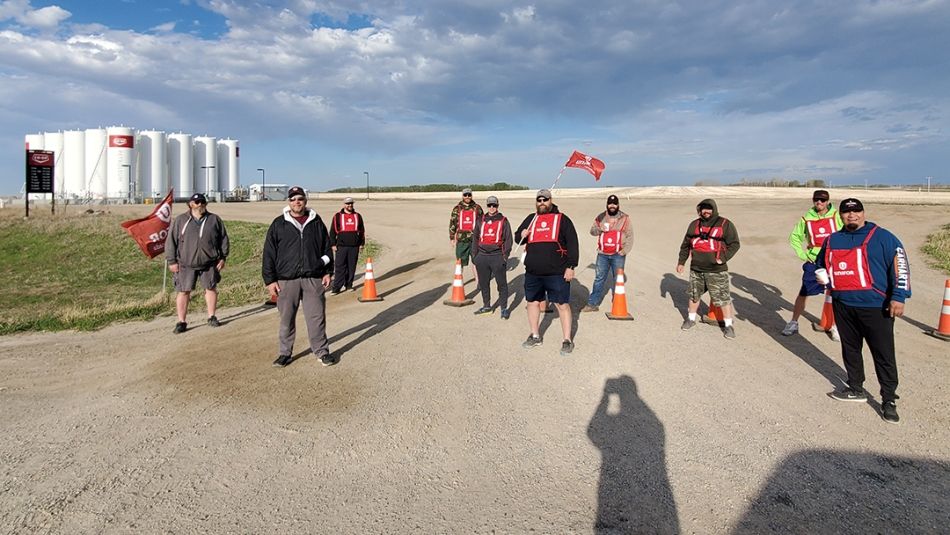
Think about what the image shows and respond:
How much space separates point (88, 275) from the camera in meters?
18.7

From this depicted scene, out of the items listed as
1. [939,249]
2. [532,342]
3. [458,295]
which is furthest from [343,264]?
[939,249]

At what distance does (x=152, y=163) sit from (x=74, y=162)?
834 cm

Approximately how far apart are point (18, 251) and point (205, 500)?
1096 inches

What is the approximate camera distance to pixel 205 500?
11.9 feet

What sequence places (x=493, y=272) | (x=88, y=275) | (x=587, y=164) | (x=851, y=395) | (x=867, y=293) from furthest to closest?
(x=88, y=275) < (x=587, y=164) < (x=493, y=272) < (x=851, y=395) < (x=867, y=293)

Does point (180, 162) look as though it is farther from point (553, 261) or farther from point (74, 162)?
point (553, 261)

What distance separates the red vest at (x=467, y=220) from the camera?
37.0 ft

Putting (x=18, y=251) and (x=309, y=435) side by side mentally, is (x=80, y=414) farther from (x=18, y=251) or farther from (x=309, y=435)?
(x=18, y=251)

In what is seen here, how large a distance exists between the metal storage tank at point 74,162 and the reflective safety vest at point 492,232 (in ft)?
221

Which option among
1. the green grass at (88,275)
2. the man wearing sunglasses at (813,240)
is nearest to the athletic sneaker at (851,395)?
the man wearing sunglasses at (813,240)

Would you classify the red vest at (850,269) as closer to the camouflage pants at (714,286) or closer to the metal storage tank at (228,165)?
the camouflage pants at (714,286)

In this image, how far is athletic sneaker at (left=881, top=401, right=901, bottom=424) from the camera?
4906 mm

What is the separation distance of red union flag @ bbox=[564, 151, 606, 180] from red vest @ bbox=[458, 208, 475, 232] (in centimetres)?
503

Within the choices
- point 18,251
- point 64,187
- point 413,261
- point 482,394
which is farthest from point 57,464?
point 64,187
